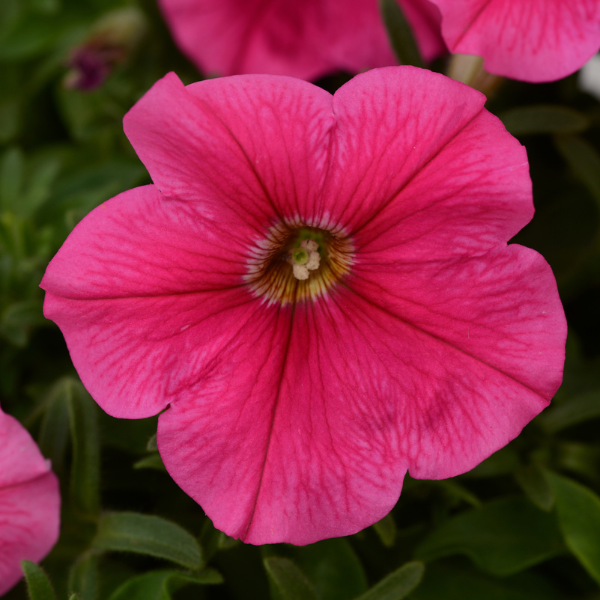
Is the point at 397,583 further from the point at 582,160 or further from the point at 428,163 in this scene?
the point at 582,160

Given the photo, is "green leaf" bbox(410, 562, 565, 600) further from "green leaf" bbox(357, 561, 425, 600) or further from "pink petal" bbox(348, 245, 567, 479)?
"pink petal" bbox(348, 245, 567, 479)

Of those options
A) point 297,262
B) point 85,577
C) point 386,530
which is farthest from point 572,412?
point 85,577

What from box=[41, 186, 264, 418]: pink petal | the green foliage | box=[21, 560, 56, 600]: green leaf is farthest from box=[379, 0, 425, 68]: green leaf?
box=[21, 560, 56, 600]: green leaf

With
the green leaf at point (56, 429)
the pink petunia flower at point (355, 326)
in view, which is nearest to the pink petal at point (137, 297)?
the pink petunia flower at point (355, 326)

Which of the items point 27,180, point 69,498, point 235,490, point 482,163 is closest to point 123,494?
A: point 69,498

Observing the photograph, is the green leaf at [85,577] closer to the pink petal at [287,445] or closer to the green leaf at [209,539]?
the green leaf at [209,539]

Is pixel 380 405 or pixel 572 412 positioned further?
pixel 572 412
